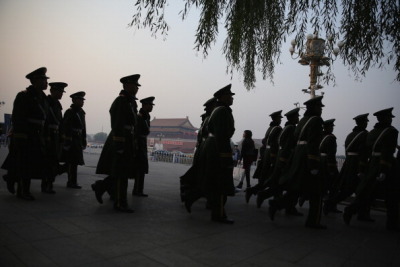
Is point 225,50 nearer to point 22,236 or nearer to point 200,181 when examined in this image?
point 200,181

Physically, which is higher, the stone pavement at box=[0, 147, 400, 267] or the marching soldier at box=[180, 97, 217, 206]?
the marching soldier at box=[180, 97, 217, 206]

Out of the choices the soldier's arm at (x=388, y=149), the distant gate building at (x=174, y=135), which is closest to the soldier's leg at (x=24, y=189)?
the soldier's arm at (x=388, y=149)

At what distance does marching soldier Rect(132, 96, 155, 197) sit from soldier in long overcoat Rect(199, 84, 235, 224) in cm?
194

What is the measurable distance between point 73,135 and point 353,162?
5.80 metres

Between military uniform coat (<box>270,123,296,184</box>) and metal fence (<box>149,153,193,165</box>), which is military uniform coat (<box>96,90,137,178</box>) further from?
metal fence (<box>149,153,193,165</box>)

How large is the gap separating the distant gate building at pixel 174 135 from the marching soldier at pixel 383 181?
215ft

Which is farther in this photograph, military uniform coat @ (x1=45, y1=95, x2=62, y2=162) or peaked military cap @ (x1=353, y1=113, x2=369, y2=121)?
peaked military cap @ (x1=353, y1=113, x2=369, y2=121)

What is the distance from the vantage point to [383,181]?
14.7 feet

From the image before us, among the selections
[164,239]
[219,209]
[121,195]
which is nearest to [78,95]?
[121,195]

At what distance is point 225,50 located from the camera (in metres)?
5.52

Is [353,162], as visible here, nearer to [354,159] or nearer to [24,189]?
[354,159]

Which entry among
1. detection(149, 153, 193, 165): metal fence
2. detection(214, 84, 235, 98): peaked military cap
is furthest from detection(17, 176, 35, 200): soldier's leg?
detection(149, 153, 193, 165): metal fence

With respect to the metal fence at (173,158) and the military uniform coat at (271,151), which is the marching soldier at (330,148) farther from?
the metal fence at (173,158)

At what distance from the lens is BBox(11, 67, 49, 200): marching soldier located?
4.26 m
